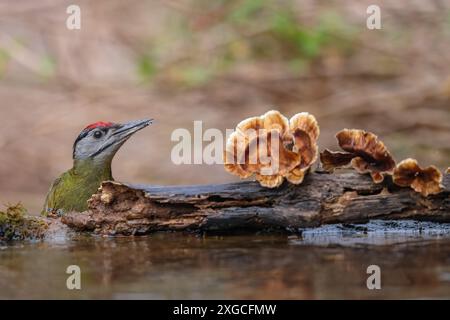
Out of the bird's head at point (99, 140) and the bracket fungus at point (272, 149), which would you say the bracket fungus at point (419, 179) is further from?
the bird's head at point (99, 140)

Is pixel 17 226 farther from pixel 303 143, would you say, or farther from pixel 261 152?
pixel 303 143

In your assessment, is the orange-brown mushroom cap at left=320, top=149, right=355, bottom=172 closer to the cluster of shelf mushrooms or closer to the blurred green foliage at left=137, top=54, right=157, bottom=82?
the cluster of shelf mushrooms

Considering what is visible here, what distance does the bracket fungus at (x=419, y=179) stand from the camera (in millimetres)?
3938

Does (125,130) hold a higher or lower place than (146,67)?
lower

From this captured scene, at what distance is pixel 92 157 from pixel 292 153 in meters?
1.77

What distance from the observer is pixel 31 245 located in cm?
415

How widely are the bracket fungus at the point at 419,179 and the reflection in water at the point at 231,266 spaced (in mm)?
229

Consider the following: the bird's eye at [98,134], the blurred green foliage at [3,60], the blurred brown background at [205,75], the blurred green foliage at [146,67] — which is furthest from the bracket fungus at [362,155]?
the blurred green foliage at [3,60]

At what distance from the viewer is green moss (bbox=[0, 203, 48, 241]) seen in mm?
4273

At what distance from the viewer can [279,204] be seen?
13.2ft

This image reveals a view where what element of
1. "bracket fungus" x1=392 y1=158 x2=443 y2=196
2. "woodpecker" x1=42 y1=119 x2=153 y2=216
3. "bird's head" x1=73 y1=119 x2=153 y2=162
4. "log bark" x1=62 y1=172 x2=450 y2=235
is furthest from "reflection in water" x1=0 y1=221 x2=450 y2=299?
"bird's head" x1=73 y1=119 x2=153 y2=162

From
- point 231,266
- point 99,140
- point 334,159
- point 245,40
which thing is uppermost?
point 245,40

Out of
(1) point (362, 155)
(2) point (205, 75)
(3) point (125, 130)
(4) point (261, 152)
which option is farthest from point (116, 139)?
(2) point (205, 75)
